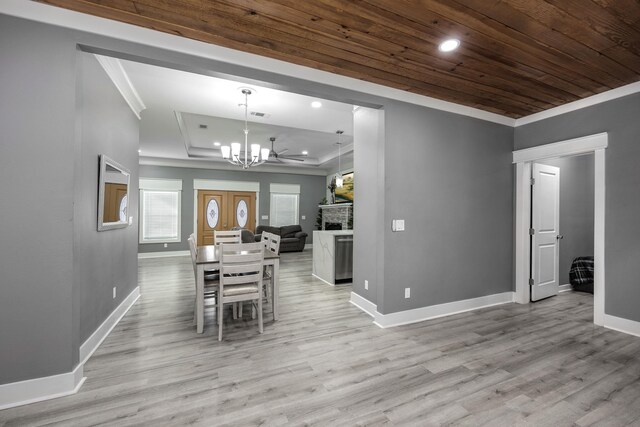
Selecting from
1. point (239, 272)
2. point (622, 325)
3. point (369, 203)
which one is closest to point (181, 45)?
point (239, 272)

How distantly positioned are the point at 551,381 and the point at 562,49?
269cm

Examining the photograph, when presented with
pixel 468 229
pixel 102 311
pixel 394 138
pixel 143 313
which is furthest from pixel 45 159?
pixel 468 229

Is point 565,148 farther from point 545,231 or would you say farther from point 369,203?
point 369,203

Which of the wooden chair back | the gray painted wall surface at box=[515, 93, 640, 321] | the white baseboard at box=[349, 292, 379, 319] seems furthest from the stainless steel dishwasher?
the gray painted wall surface at box=[515, 93, 640, 321]

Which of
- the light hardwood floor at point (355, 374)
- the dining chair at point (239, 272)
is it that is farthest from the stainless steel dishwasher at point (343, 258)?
the dining chair at point (239, 272)

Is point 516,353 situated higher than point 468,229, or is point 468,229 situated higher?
point 468,229

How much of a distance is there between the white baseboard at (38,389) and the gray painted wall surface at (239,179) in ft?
21.8

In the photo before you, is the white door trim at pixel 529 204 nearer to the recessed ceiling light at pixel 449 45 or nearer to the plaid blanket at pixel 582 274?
the plaid blanket at pixel 582 274

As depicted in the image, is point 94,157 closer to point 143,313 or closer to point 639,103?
point 143,313

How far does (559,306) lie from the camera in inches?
145

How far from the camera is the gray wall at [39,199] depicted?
171 cm

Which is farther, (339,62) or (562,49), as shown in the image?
(339,62)

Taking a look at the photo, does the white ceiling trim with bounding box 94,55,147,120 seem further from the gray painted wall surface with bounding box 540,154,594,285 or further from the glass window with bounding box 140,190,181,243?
the gray painted wall surface with bounding box 540,154,594,285

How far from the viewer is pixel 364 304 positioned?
346 centimetres
